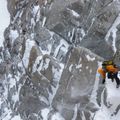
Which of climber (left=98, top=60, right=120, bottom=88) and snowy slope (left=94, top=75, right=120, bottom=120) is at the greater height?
climber (left=98, top=60, right=120, bottom=88)

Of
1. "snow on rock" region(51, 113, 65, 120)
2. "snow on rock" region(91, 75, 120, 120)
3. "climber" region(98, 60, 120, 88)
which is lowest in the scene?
"snow on rock" region(51, 113, 65, 120)

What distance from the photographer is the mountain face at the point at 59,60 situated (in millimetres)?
23047

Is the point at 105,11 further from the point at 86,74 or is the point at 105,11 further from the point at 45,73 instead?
the point at 45,73

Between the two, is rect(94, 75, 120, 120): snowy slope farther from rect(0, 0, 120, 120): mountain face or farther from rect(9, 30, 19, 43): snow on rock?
rect(9, 30, 19, 43): snow on rock

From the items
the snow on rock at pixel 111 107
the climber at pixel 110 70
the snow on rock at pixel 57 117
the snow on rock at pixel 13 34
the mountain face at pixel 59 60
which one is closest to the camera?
the climber at pixel 110 70

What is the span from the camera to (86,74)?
23.5 meters

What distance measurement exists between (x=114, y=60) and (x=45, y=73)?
606 cm

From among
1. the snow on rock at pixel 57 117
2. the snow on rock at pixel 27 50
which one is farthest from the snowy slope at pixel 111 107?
the snow on rock at pixel 27 50

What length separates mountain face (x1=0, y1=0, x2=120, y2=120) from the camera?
75.6ft

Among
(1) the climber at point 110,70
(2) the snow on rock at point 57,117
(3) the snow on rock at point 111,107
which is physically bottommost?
(2) the snow on rock at point 57,117

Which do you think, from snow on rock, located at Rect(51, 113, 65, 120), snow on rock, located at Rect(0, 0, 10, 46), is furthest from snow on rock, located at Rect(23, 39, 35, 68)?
snow on rock, located at Rect(51, 113, 65, 120)

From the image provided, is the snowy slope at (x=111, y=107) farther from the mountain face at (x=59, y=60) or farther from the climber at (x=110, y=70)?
the climber at (x=110, y=70)

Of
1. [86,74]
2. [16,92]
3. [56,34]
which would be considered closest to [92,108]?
[86,74]

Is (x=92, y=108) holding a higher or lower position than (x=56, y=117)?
higher
